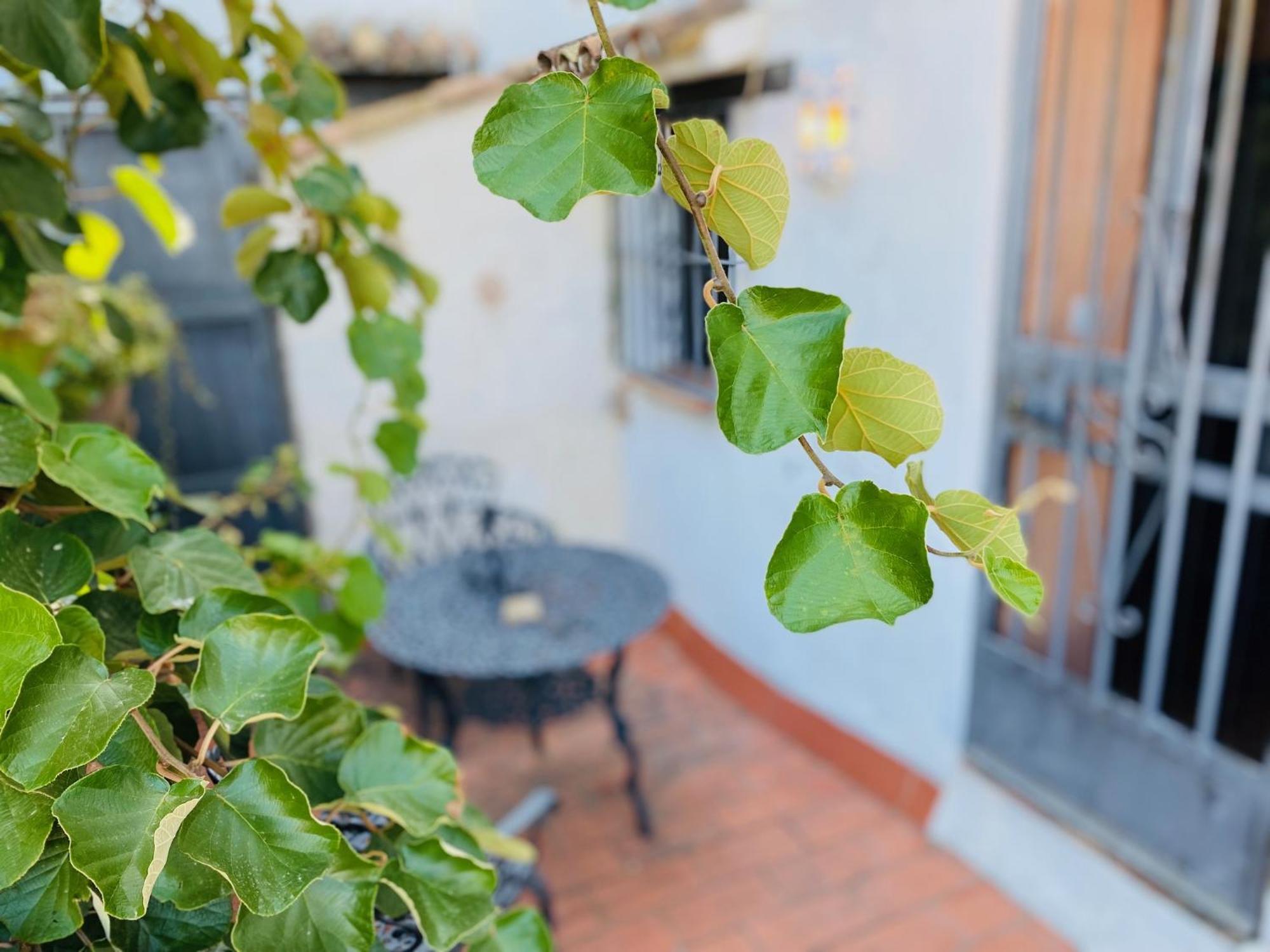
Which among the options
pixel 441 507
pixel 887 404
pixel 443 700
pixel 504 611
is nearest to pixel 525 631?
pixel 504 611

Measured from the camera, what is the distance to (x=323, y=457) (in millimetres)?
3516

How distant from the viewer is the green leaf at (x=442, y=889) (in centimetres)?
51

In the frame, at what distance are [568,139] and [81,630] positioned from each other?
0.36 metres

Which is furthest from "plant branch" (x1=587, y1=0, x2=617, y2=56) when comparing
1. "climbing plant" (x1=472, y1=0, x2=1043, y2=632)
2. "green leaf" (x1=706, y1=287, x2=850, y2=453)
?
"green leaf" (x1=706, y1=287, x2=850, y2=453)

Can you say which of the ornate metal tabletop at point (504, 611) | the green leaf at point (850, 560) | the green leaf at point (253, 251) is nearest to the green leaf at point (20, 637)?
the green leaf at point (850, 560)

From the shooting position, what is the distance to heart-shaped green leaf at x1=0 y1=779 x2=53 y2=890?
15.5 inches

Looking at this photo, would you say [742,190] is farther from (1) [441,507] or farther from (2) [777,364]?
(1) [441,507]

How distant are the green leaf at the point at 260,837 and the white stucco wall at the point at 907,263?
130cm

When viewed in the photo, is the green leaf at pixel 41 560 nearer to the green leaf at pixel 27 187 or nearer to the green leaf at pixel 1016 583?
the green leaf at pixel 27 187

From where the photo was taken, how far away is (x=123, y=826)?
40 centimetres

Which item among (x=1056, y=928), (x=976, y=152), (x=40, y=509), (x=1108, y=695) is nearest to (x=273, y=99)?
(x=40, y=509)

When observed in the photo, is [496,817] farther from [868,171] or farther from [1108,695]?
[868,171]

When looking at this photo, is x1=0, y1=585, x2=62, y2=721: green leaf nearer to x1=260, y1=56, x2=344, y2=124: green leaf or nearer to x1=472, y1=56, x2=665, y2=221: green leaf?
x1=472, y1=56, x2=665, y2=221: green leaf

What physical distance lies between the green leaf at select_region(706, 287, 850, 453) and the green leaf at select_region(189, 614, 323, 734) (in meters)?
0.26
